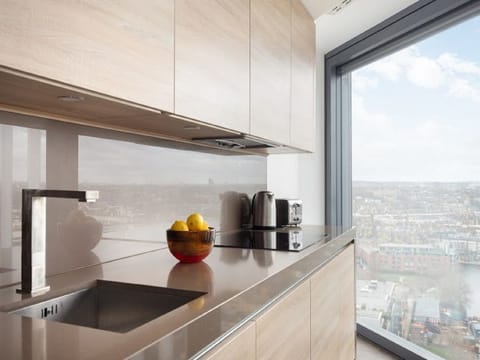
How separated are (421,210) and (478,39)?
3.85 feet

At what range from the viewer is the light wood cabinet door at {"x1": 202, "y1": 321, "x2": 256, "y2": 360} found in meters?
0.94

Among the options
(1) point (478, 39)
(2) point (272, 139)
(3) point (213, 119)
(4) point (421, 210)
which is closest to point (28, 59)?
(3) point (213, 119)

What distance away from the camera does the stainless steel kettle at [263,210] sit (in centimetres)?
263

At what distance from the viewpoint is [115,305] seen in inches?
47.0

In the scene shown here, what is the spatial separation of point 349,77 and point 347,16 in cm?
83

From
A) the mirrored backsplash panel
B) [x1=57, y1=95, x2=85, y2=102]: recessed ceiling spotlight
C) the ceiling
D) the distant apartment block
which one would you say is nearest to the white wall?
the ceiling

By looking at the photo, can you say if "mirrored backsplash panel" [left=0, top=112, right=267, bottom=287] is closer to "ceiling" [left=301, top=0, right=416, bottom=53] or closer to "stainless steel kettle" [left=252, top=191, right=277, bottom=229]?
"stainless steel kettle" [left=252, top=191, right=277, bottom=229]

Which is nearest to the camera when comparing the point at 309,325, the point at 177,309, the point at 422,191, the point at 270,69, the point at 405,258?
the point at 177,309

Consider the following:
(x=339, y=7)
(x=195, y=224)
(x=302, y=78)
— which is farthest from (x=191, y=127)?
(x=339, y=7)

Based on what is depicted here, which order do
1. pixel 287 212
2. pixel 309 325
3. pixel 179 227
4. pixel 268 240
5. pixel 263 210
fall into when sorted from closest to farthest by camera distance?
pixel 179 227, pixel 309 325, pixel 268 240, pixel 263 210, pixel 287 212

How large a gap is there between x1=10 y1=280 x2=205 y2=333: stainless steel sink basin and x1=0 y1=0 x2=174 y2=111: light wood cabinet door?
20.8 inches

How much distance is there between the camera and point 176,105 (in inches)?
50.3

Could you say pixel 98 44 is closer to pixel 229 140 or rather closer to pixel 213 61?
pixel 213 61

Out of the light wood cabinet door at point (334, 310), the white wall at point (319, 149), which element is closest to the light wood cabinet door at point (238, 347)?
the light wood cabinet door at point (334, 310)
